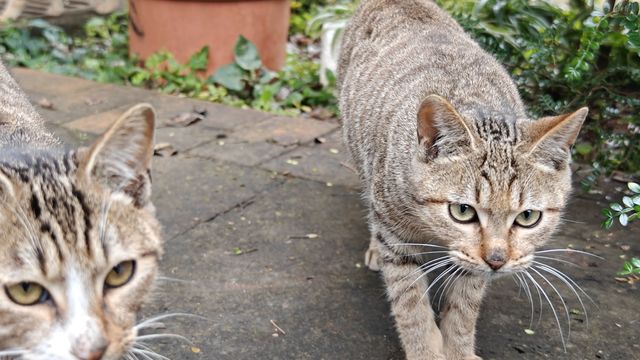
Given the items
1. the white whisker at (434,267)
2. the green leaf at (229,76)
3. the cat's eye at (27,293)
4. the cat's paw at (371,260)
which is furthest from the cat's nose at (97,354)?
the green leaf at (229,76)

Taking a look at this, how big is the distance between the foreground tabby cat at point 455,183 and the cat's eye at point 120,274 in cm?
120

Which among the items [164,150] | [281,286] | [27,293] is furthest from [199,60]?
[27,293]

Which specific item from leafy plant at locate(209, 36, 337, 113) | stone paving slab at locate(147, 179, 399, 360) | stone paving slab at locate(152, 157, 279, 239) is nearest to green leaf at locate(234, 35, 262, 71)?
leafy plant at locate(209, 36, 337, 113)

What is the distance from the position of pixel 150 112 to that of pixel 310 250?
5.85 feet

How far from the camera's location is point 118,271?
2.24 m

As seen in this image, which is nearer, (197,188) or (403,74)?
(403,74)

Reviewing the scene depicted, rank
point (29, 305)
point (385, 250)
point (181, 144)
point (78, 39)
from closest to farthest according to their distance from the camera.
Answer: point (29, 305)
point (385, 250)
point (181, 144)
point (78, 39)

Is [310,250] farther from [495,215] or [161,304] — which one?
[495,215]

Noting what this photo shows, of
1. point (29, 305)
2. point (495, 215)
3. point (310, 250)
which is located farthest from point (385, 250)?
point (29, 305)

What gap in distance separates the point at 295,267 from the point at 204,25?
371 cm

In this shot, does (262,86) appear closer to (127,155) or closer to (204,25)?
(204,25)

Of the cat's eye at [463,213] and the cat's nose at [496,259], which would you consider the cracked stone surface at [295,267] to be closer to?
the cat's nose at [496,259]

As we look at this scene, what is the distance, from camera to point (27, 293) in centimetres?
203

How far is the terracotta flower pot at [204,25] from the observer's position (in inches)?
265
